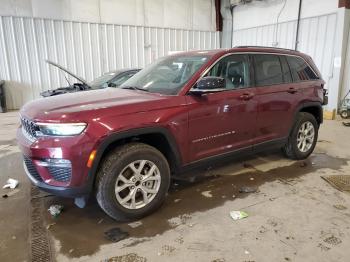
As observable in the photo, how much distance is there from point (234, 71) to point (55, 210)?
97.7 inches

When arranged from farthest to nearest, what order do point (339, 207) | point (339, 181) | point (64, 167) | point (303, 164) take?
1. point (303, 164)
2. point (339, 181)
3. point (339, 207)
4. point (64, 167)

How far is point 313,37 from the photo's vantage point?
8828mm

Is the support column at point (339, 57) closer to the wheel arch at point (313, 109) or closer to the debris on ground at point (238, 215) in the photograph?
the wheel arch at point (313, 109)

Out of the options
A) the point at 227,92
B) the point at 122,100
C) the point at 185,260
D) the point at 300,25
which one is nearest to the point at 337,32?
the point at 300,25

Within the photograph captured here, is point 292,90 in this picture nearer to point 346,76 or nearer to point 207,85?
point 207,85

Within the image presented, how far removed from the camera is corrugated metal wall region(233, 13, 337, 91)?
8.38m

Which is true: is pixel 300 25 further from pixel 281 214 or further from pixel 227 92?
pixel 281 214

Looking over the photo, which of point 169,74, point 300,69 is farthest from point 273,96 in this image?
point 169,74

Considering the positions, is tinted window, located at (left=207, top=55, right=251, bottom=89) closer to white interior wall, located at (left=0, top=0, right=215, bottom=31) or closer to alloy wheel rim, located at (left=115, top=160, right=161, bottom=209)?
alloy wheel rim, located at (left=115, top=160, right=161, bottom=209)

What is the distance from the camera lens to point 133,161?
2.57m

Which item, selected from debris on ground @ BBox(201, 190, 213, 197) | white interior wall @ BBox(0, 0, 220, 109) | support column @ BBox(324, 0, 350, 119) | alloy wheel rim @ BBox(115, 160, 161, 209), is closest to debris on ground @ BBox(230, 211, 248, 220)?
debris on ground @ BBox(201, 190, 213, 197)

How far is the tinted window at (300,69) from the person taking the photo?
3965mm

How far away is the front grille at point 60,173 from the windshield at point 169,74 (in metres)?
1.19

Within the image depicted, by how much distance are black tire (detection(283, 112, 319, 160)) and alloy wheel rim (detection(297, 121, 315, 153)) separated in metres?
0.05
